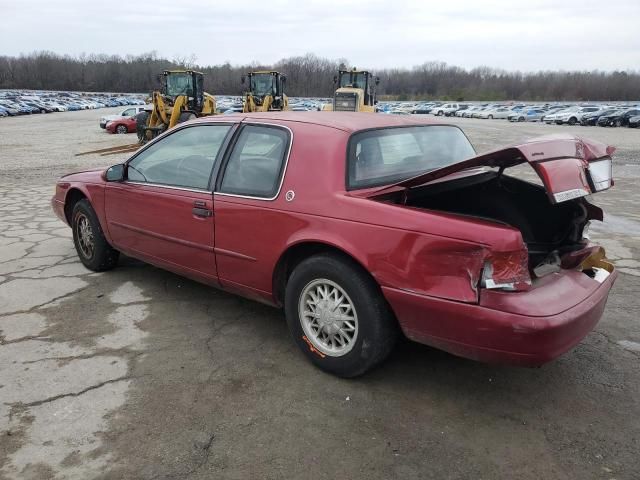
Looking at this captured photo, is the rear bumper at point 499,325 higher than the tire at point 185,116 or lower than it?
lower

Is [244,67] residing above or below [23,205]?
above

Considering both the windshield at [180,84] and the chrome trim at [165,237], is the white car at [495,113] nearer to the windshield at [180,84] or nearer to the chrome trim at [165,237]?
the windshield at [180,84]

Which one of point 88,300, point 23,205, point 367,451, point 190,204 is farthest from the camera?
point 23,205

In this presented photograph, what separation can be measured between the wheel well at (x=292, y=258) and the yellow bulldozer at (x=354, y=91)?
70.9 feet

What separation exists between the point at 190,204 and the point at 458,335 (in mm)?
2118

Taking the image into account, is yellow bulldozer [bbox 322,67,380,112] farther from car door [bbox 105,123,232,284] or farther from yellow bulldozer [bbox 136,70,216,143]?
car door [bbox 105,123,232,284]

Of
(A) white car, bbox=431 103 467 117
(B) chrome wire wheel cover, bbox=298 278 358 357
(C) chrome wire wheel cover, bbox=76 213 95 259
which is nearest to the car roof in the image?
(B) chrome wire wheel cover, bbox=298 278 358 357

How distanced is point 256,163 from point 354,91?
22.0 m

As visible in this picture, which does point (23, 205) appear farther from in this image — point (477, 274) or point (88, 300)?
point (477, 274)

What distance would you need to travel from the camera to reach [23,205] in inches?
324

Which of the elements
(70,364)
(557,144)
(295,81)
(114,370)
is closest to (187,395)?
(114,370)

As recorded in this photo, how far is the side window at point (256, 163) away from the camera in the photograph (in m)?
3.31

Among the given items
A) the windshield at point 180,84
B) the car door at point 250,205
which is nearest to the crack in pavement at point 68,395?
the car door at point 250,205

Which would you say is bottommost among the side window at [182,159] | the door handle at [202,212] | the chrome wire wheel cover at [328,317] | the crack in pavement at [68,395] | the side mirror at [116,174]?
the crack in pavement at [68,395]
